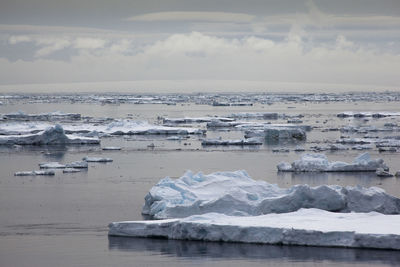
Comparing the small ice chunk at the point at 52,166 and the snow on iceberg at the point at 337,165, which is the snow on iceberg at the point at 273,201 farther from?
the small ice chunk at the point at 52,166

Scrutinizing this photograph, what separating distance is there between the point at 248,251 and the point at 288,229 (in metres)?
0.86

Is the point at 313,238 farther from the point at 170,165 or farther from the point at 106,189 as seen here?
the point at 170,165

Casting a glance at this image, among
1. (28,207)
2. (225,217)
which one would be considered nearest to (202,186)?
(225,217)

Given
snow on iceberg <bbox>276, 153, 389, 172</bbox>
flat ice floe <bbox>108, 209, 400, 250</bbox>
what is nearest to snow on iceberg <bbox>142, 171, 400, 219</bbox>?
flat ice floe <bbox>108, 209, 400, 250</bbox>

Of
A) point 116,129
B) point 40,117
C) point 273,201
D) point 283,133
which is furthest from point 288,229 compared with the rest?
point 40,117

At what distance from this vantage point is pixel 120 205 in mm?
22203

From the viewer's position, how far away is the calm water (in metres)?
14.8

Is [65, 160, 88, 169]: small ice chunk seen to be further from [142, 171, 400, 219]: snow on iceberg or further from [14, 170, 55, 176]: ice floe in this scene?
[142, 171, 400, 219]: snow on iceberg

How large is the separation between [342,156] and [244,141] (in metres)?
7.72

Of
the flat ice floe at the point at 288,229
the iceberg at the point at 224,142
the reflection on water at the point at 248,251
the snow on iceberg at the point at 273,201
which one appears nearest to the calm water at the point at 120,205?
the reflection on water at the point at 248,251

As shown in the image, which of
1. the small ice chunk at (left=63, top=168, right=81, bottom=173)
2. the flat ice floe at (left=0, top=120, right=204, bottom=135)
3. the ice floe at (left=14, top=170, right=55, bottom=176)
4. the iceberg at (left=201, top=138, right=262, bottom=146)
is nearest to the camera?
the ice floe at (left=14, top=170, right=55, bottom=176)

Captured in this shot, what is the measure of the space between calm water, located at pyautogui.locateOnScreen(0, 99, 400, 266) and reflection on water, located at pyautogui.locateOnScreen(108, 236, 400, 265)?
0.7 inches

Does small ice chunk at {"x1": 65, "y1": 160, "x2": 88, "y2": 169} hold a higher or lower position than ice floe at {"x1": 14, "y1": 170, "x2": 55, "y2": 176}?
higher

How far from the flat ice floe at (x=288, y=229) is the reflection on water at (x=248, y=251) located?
12 cm
